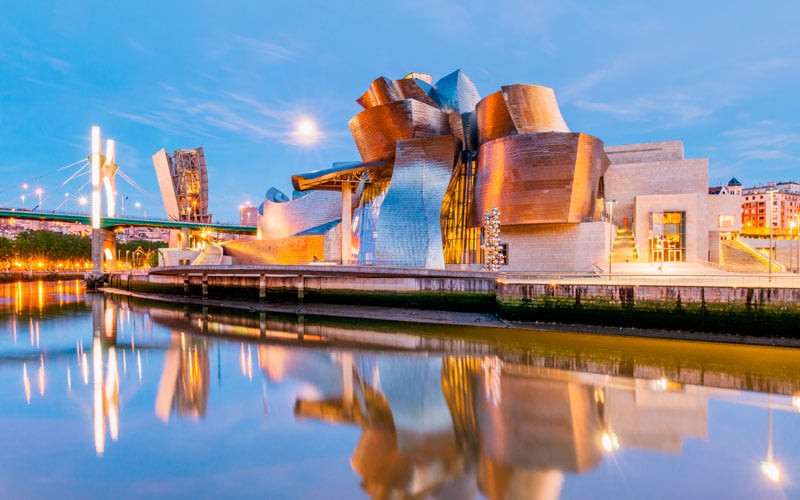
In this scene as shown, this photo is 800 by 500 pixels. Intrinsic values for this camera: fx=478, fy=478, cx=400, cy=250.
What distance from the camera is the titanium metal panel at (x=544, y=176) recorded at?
83.8 feet

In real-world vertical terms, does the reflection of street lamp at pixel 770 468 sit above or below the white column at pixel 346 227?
below

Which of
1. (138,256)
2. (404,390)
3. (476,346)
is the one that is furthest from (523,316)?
(138,256)

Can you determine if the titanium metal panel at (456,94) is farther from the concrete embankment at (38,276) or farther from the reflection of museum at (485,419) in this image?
the concrete embankment at (38,276)

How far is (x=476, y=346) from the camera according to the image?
15.4 m

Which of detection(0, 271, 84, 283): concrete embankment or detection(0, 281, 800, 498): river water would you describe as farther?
detection(0, 271, 84, 283): concrete embankment

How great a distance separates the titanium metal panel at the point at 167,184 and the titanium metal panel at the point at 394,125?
35960mm

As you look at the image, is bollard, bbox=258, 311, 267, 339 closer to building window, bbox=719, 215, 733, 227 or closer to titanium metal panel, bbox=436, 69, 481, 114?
titanium metal panel, bbox=436, 69, 481, 114

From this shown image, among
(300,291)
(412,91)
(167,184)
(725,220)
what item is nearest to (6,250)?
(167,184)

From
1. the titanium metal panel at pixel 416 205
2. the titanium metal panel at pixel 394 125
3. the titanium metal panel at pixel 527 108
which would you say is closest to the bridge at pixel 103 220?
the titanium metal panel at pixel 394 125

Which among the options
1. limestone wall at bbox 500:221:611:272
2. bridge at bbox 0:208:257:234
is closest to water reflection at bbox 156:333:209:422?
limestone wall at bbox 500:221:611:272

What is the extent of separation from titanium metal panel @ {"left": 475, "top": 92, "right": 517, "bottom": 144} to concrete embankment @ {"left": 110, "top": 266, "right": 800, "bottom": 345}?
11069mm

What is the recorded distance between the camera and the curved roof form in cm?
3014

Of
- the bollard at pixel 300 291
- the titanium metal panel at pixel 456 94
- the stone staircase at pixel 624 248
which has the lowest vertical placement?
the bollard at pixel 300 291

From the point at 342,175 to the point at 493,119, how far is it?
998cm
